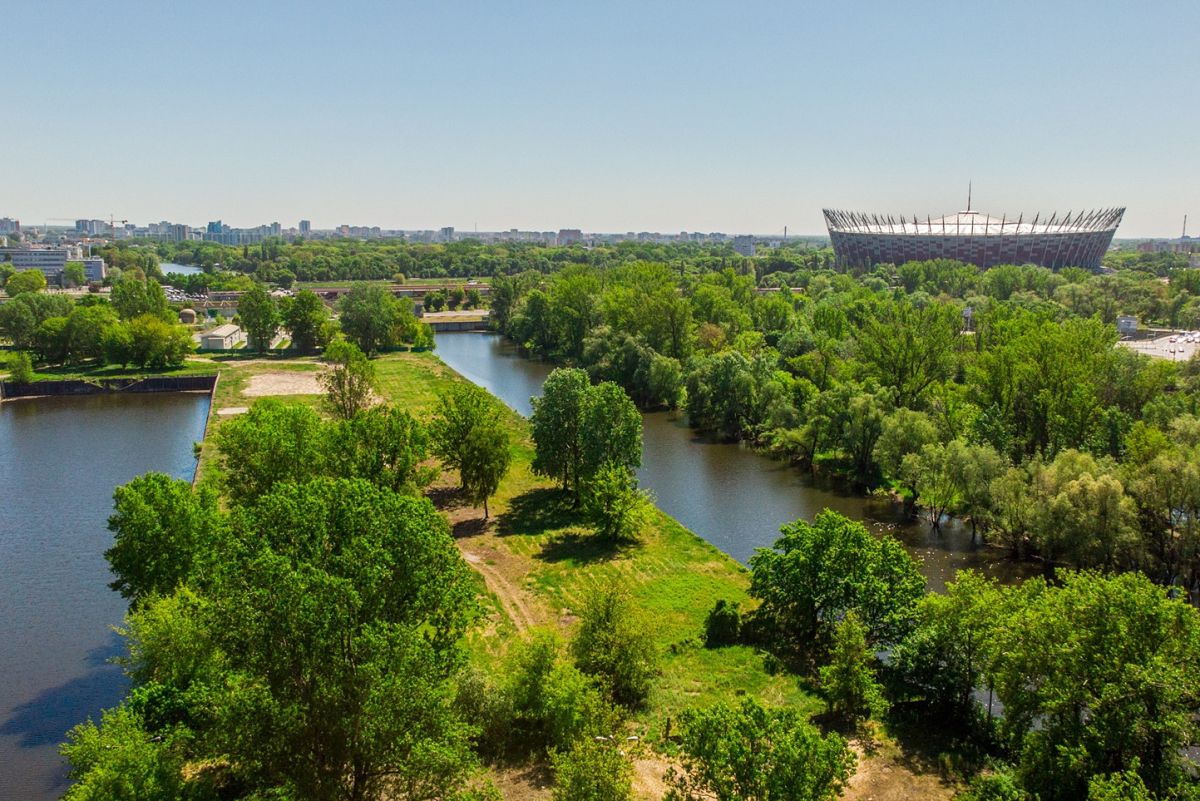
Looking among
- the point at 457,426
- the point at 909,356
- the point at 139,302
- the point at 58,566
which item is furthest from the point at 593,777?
the point at 139,302

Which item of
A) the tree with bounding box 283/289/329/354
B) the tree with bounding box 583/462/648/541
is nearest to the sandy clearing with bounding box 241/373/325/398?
A: the tree with bounding box 283/289/329/354

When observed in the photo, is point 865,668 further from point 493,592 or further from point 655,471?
point 655,471

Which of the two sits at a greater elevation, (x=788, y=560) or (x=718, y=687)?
(x=788, y=560)

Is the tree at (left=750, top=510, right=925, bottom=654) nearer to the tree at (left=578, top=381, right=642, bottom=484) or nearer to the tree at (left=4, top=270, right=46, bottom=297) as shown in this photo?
the tree at (left=578, top=381, right=642, bottom=484)

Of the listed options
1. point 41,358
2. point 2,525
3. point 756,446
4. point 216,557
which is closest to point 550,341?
point 756,446

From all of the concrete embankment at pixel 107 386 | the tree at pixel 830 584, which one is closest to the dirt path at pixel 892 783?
the tree at pixel 830 584

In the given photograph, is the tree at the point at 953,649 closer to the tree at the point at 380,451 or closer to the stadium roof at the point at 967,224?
the tree at the point at 380,451

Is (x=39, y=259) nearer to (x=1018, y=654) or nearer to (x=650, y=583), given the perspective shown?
(x=650, y=583)
